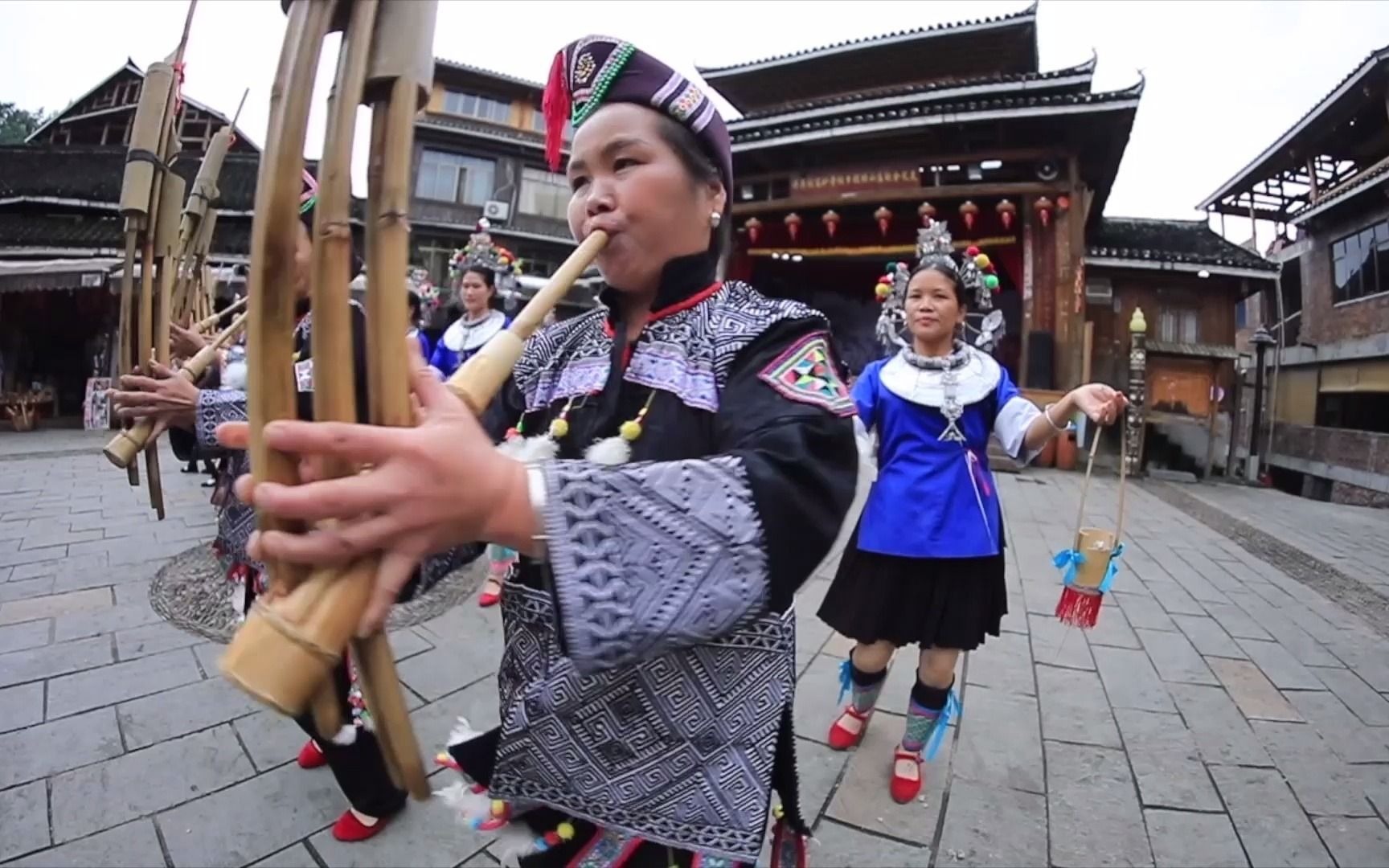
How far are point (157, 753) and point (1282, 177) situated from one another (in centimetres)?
2491

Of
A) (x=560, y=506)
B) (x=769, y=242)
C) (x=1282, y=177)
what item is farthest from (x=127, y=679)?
(x=1282, y=177)

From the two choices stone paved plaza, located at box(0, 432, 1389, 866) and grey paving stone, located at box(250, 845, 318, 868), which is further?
stone paved plaza, located at box(0, 432, 1389, 866)

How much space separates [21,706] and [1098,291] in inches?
621

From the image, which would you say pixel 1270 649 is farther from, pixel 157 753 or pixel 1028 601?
pixel 157 753

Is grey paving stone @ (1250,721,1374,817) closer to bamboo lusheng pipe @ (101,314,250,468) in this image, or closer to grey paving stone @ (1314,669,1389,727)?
grey paving stone @ (1314,669,1389,727)

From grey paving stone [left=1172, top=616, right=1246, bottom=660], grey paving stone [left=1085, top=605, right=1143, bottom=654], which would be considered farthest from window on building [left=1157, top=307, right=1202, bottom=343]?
grey paving stone [left=1085, top=605, right=1143, bottom=654]

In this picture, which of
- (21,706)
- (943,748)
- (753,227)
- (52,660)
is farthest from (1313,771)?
(753,227)

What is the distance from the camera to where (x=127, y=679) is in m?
2.97

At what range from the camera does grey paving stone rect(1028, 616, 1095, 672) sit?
3631 millimetres

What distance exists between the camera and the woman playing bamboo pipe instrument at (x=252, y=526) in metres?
1.39

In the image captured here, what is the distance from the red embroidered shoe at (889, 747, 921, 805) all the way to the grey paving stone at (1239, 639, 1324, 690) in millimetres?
2412

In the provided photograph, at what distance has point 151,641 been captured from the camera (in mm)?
3393

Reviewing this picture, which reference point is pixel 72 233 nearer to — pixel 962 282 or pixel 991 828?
pixel 962 282

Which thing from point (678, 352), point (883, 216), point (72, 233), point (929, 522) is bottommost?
point (929, 522)
